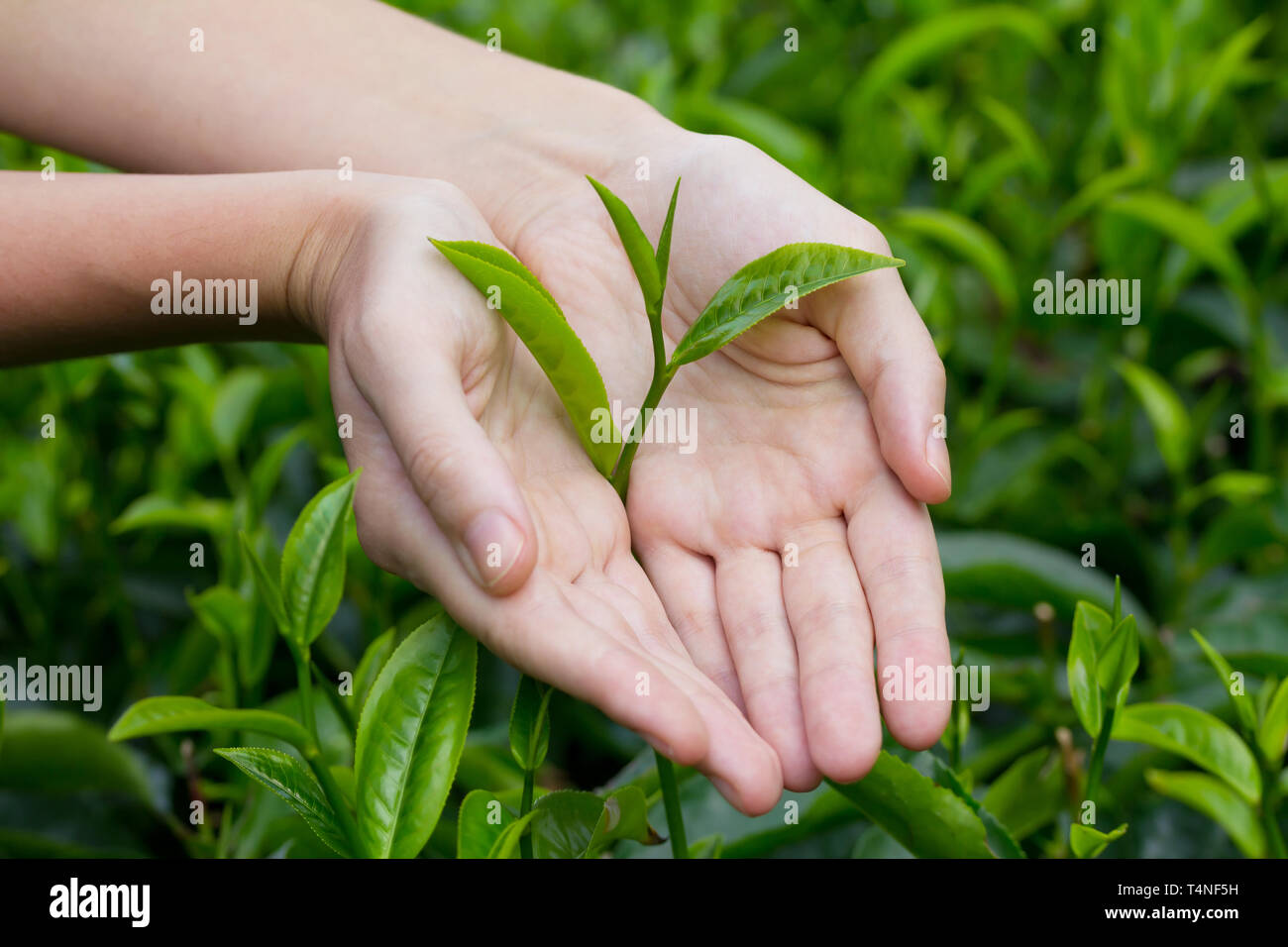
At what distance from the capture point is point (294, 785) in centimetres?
70

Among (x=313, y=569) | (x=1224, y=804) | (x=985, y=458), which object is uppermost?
(x=985, y=458)

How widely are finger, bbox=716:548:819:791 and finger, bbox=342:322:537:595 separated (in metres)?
0.20

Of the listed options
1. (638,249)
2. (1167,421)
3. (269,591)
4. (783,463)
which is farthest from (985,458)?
(269,591)

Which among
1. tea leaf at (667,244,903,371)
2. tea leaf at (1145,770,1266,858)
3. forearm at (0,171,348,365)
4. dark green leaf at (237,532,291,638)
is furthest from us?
forearm at (0,171,348,365)

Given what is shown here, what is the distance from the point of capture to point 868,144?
160cm

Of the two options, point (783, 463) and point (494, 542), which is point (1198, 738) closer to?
point (783, 463)

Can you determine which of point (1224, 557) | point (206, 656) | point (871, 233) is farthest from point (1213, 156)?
point (206, 656)

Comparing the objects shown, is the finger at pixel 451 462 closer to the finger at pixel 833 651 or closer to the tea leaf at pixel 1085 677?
the finger at pixel 833 651

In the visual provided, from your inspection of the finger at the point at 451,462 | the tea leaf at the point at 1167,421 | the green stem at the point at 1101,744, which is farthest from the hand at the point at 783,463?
the tea leaf at the point at 1167,421

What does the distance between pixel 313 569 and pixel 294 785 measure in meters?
0.14

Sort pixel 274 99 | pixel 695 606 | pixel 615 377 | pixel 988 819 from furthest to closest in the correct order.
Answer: pixel 274 99 → pixel 615 377 → pixel 695 606 → pixel 988 819

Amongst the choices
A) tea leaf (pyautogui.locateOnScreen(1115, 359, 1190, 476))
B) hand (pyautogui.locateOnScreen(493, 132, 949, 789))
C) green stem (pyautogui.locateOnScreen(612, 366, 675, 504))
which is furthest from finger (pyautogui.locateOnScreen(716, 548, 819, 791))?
tea leaf (pyautogui.locateOnScreen(1115, 359, 1190, 476))

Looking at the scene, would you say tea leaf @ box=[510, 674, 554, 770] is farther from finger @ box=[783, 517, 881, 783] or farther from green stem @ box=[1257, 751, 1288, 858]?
green stem @ box=[1257, 751, 1288, 858]

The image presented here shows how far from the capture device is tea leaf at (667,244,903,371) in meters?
0.78
